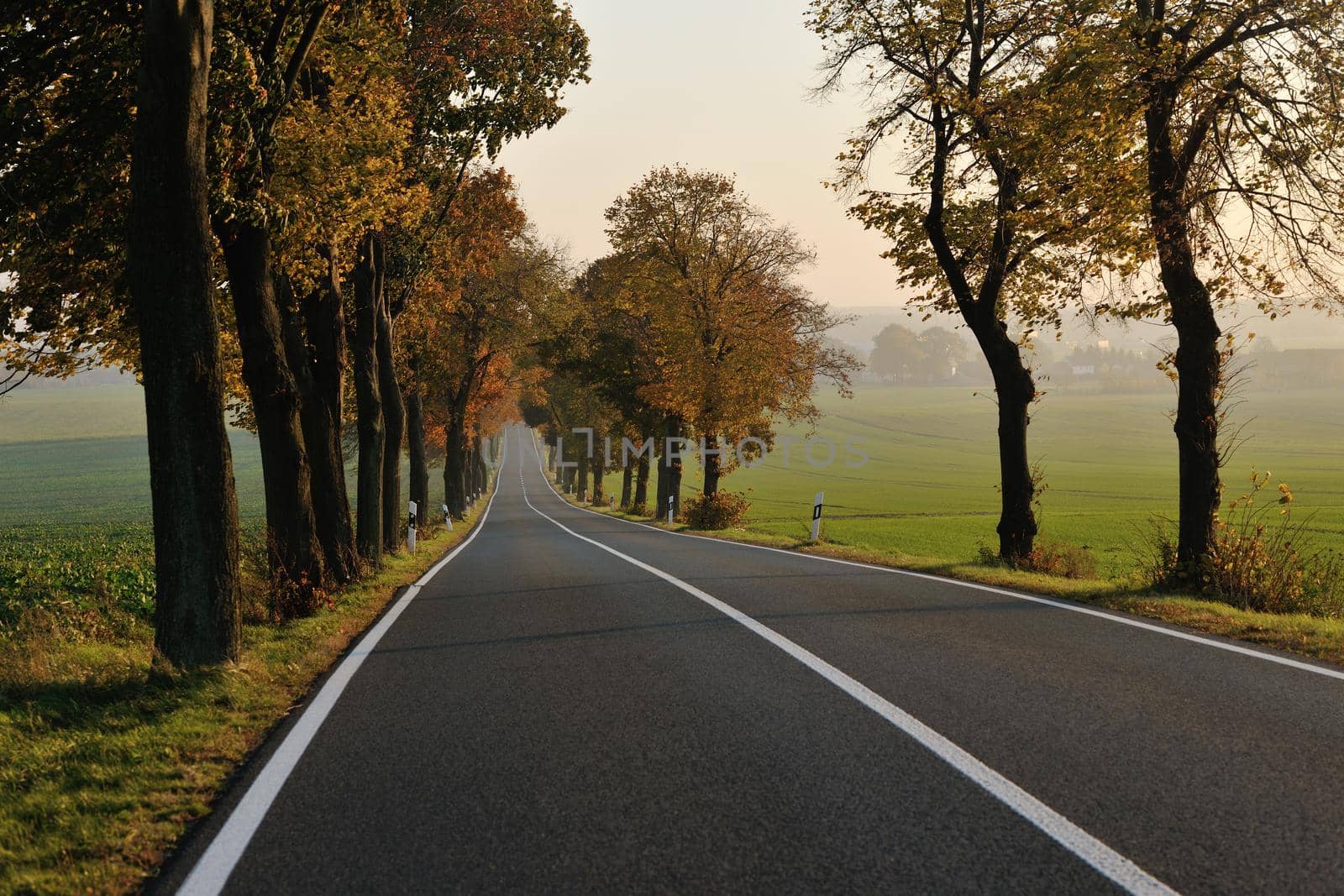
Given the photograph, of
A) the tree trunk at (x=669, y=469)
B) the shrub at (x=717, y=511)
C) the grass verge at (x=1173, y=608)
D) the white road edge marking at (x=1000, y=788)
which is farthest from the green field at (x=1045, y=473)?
the white road edge marking at (x=1000, y=788)

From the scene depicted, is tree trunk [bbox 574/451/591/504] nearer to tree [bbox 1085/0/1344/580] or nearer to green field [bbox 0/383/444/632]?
green field [bbox 0/383/444/632]

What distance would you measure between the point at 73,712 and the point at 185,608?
37.0 inches

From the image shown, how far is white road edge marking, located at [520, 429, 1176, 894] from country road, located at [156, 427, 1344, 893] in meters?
0.02

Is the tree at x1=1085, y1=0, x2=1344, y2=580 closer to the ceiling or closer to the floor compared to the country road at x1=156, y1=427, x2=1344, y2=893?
closer to the ceiling

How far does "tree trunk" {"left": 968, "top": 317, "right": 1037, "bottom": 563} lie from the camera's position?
1394 cm

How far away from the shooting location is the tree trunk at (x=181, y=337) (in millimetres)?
→ 5820

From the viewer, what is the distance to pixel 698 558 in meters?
14.8

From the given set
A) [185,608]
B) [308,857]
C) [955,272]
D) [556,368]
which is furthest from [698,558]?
[556,368]

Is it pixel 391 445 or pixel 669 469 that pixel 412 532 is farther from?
pixel 669 469

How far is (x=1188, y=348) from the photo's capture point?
35.1ft

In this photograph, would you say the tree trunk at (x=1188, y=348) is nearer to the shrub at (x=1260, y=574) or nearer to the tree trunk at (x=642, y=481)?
the shrub at (x=1260, y=574)

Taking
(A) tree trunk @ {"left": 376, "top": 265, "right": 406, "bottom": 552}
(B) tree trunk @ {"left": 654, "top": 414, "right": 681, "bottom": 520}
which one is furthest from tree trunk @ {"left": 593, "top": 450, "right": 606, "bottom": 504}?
(A) tree trunk @ {"left": 376, "top": 265, "right": 406, "bottom": 552}

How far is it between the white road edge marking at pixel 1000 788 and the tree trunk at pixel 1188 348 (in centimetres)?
644

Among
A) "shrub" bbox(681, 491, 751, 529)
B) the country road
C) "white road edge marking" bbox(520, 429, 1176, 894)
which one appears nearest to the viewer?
"white road edge marking" bbox(520, 429, 1176, 894)
